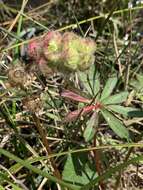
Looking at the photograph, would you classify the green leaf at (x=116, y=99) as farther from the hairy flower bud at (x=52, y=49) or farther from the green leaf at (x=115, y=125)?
the hairy flower bud at (x=52, y=49)

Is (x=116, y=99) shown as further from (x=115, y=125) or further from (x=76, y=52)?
(x=76, y=52)

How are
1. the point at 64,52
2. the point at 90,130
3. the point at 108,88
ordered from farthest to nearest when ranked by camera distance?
the point at 108,88, the point at 90,130, the point at 64,52

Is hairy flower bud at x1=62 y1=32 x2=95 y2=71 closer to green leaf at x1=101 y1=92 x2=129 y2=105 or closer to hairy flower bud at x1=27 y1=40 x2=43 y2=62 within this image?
hairy flower bud at x1=27 y1=40 x2=43 y2=62

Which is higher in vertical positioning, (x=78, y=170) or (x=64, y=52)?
(x=64, y=52)

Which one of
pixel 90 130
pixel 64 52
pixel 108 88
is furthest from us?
pixel 108 88

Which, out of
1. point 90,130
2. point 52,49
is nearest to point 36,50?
point 52,49

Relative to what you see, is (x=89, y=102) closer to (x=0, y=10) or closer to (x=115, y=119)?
(x=115, y=119)

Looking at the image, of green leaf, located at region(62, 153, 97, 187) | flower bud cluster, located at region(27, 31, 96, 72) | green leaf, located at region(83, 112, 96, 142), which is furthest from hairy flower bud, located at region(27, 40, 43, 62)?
green leaf, located at region(62, 153, 97, 187)
